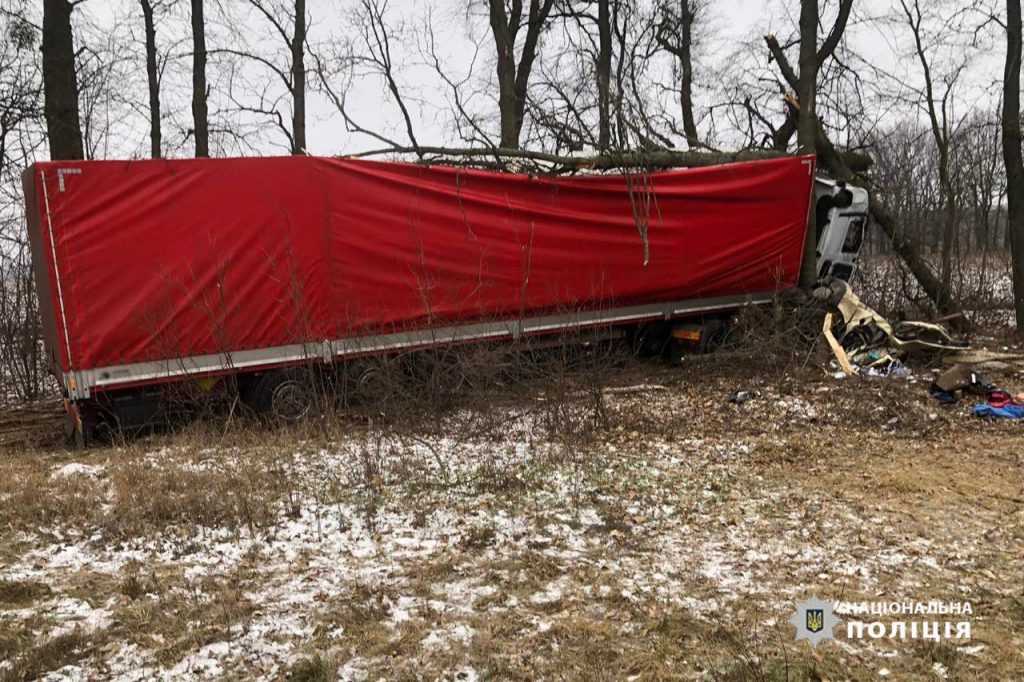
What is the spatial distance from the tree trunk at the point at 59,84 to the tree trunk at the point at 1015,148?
14.6 meters

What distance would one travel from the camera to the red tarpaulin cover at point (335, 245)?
6723 mm

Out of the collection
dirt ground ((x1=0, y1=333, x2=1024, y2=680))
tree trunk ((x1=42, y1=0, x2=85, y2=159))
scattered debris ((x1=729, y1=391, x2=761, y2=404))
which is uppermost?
tree trunk ((x1=42, y1=0, x2=85, y2=159))

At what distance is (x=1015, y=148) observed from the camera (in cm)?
1207

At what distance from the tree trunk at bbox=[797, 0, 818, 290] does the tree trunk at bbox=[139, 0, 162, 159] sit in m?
16.3

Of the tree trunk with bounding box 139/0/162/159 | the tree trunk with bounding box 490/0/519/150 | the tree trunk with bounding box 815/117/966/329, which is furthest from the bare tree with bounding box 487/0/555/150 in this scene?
the tree trunk with bounding box 139/0/162/159

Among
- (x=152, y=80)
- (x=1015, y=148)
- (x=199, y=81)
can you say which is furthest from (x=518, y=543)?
(x=152, y=80)

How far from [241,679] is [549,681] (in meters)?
1.31

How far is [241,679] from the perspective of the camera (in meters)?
3.08

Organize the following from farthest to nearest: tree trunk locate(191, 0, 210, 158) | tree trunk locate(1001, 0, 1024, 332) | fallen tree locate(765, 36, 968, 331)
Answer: tree trunk locate(191, 0, 210, 158)
fallen tree locate(765, 36, 968, 331)
tree trunk locate(1001, 0, 1024, 332)

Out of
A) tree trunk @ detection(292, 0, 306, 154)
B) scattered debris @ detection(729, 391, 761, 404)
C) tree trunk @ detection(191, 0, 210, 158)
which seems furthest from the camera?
tree trunk @ detection(292, 0, 306, 154)

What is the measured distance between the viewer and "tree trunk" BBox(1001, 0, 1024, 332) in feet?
39.5

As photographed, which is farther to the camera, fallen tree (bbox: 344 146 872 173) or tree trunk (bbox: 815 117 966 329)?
tree trunk (bbox: 815 117 966 329)

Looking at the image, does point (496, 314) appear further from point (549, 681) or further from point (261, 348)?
point (549, 681)

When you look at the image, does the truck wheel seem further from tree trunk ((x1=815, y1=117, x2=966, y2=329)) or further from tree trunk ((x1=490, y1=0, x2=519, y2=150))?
tree trunk ((x1=815, y1=117, x2=966, y2=329))
